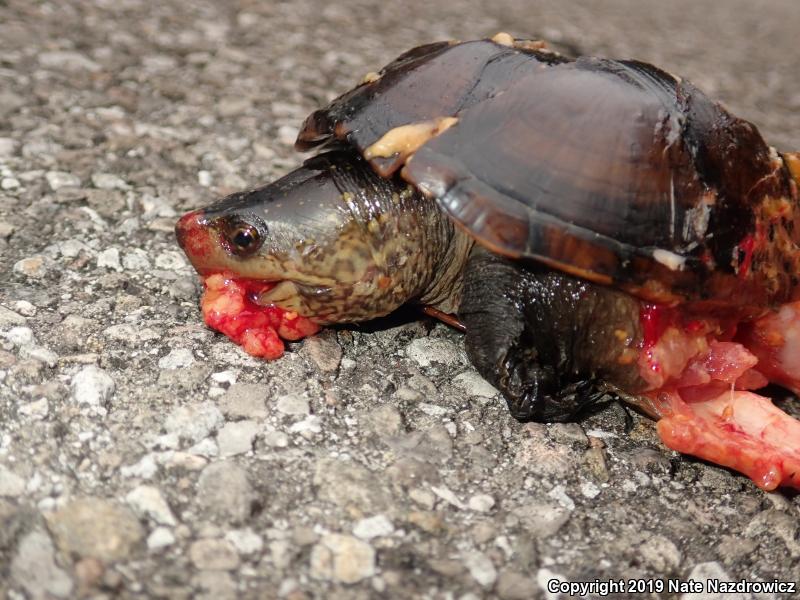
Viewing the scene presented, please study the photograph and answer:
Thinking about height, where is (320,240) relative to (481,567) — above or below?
above

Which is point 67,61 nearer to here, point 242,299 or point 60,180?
point 60,180

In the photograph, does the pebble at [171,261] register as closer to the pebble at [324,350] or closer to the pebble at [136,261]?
the pebble at [136,261]

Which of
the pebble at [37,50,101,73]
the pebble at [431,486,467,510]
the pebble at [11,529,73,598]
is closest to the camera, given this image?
the pebble at [11,529,73,598]

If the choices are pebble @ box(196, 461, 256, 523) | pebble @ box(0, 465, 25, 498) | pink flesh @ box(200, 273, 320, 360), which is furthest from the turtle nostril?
pebble @ box(0, 465, 25, 498)

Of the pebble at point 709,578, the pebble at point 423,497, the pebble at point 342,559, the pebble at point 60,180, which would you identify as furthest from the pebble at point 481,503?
the pebble at point 60,180

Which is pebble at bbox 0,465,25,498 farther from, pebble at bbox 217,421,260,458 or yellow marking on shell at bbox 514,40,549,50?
yellow marking on shell at bbox 514,40,549,50

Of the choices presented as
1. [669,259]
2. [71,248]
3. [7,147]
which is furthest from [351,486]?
[7,147]
